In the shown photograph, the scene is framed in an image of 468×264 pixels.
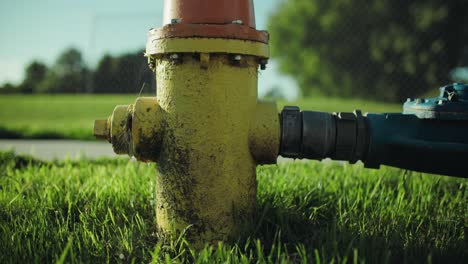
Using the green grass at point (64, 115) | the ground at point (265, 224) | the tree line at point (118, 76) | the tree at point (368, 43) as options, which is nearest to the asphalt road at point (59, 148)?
the green grass at point (64, 115)

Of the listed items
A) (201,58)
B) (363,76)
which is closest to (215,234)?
(201,58)

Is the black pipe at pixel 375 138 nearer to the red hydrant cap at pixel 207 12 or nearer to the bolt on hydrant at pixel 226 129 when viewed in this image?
the bolt on hydrant at pixel 226 129

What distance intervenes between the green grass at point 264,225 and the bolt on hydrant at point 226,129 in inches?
5.5

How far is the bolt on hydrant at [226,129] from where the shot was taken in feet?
4.48

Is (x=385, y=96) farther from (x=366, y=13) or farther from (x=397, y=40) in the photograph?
(x=366, y=13)

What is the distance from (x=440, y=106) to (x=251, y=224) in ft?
2.54

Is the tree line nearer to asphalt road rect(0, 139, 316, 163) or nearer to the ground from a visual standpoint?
the ground

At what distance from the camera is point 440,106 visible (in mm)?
1396

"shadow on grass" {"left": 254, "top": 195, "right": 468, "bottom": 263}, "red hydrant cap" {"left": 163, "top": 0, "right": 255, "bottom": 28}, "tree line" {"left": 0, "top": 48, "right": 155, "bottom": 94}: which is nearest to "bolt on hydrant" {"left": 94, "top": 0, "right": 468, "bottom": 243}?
"red hydrant cap" {"left": 163, "top": 0, "right": 255, "bottom": 28}

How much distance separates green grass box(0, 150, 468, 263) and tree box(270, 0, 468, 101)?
588 inches

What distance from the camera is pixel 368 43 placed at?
943 inches

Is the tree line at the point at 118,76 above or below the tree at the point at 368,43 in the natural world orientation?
below

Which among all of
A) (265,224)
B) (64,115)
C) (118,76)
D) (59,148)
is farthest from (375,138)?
(64,115)

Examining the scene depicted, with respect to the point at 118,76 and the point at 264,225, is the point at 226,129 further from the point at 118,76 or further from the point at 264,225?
the point at 118,76
